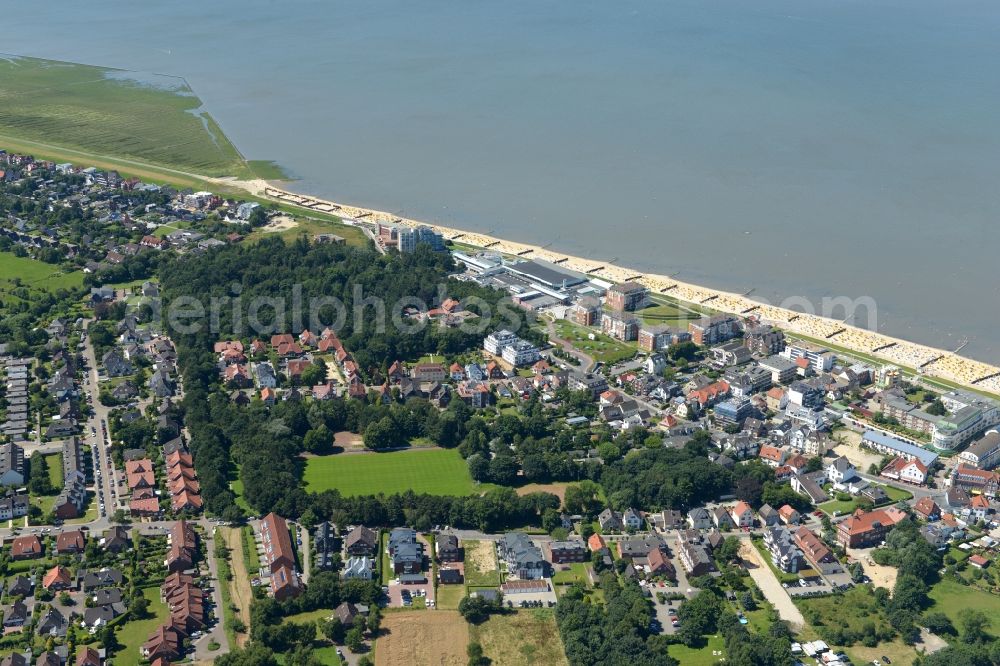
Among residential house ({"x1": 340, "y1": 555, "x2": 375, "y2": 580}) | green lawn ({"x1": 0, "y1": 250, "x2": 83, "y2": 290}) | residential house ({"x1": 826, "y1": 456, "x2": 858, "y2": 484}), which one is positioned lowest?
residential house ({"x1": 340, "y1": 555, "x2": 375, "y2": 580})

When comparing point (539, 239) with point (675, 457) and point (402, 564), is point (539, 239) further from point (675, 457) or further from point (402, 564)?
point (402, 564)

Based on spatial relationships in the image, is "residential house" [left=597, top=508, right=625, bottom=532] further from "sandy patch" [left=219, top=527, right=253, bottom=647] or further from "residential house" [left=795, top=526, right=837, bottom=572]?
"sandy patch" [left=219, top=527, right=253, bottom=647]

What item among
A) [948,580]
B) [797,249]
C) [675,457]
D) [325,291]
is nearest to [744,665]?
[948,580]

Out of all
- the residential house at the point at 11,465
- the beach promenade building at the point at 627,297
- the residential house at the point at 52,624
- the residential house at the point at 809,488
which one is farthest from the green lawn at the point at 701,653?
the beach promenade building at the point at 627,297

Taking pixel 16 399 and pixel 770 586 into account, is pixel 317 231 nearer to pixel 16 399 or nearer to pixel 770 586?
pixel 16 399

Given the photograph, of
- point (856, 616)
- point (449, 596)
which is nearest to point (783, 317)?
point (856, 616)

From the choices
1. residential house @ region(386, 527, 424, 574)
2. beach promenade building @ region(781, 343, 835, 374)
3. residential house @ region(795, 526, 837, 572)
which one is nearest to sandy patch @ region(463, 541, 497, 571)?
residential house @ region(386, 527, 424, 574)
